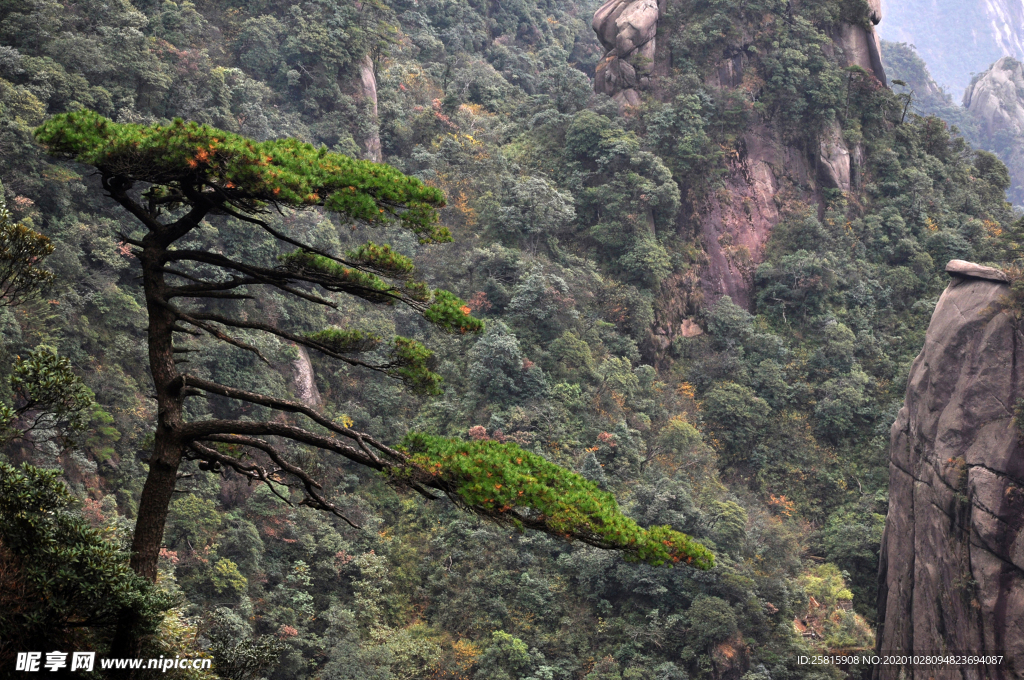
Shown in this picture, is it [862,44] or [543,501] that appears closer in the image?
[543,501]

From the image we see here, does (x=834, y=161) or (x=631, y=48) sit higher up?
(x=631, y=48)

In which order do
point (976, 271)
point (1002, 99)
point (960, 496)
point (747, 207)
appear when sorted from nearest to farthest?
point (960, 496), point (976, 271), point (747, 207), point (1002, 99)

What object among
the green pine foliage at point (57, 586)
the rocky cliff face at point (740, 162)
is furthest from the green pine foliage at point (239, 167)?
the rocky cliff face at point (740, 162)

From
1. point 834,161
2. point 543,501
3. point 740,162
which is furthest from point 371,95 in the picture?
point 543,501

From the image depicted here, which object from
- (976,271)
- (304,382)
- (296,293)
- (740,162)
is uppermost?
(740,162)

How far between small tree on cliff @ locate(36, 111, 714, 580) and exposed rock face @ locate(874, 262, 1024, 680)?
13842 millimetres

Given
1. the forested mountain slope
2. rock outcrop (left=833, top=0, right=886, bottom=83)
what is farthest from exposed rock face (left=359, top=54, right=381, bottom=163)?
rock outcrop (left=833, top=0, right=886, bottom=83)

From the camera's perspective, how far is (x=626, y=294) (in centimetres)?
2566

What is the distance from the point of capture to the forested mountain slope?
55.7 ft

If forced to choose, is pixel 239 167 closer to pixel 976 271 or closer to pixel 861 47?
pixel 976 271

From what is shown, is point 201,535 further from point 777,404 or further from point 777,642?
point 777,404

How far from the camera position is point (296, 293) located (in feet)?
17.8

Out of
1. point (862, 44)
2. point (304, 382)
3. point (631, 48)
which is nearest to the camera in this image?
point (304, 382)

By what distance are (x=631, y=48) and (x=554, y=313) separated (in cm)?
1344
